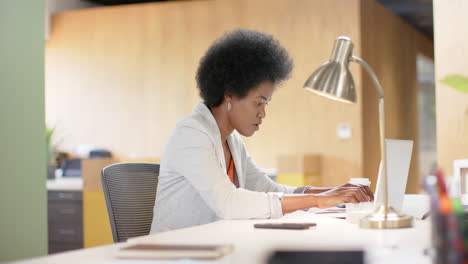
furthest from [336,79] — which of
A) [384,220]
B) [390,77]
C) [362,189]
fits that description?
[390,77]

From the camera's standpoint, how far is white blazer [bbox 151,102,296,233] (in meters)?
2.12

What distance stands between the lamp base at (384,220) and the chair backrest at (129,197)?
34.5 inches

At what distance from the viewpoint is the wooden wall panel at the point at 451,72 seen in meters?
3.11

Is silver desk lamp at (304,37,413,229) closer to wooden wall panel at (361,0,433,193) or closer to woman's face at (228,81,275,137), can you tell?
woman's face at (228,81,275,137)

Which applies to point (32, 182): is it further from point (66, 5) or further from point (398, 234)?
point (66, 5)

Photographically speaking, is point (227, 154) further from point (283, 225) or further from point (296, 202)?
point (283, 225)

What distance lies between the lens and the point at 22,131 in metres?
2.68

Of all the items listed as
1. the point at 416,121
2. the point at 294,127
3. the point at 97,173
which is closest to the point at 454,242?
the point at 97,173

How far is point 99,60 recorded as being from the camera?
754 cm

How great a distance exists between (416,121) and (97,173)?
18.0 ft

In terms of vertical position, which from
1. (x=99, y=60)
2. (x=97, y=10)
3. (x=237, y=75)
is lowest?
(x=237, y=75)

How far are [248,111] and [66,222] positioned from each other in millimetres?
3552

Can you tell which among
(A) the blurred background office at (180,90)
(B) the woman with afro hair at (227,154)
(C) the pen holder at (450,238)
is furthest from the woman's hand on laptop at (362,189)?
(A) the blurred background office at (180,90)

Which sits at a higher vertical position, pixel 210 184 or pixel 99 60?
pixel 99 60
